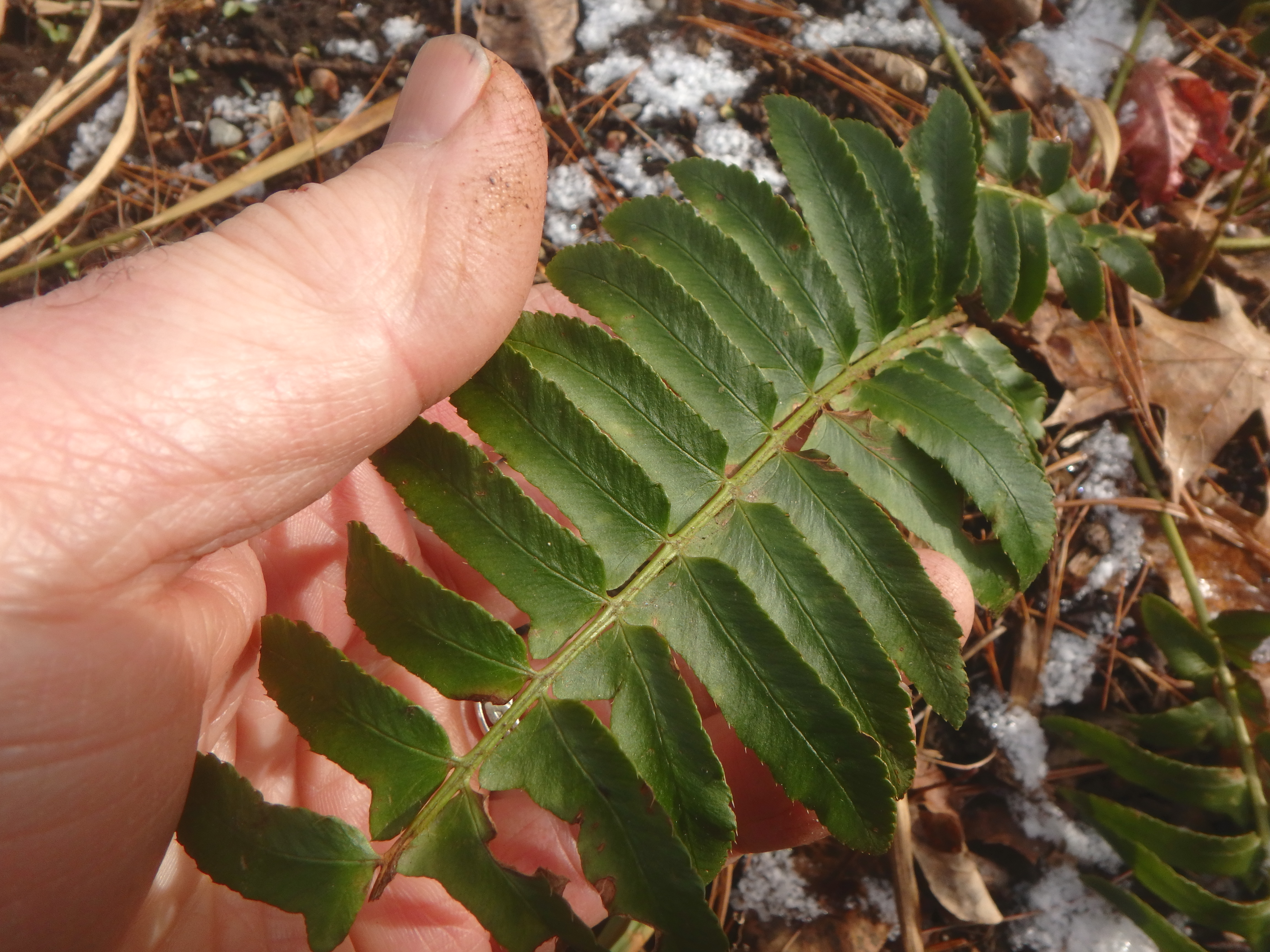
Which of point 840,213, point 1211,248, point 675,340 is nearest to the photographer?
point 675,340

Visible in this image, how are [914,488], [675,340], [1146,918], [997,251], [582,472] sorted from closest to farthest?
[582,472] < [675,340] < [914,488] < [1146,918] < [997,251]

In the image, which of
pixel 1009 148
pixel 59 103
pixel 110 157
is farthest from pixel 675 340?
pixel 59 103

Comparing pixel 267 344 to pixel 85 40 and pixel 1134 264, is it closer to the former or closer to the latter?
pixel 1134 264

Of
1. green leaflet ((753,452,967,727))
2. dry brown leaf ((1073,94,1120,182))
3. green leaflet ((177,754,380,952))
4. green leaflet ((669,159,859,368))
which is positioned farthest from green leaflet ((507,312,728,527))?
dry brown leaf ((1073,94,1120,182))

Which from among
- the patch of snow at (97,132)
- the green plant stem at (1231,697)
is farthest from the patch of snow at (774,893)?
the patch of snow at (97,132)

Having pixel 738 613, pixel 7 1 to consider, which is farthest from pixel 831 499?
pixel 7 1

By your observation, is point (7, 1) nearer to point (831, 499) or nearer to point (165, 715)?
point (165, 715)
